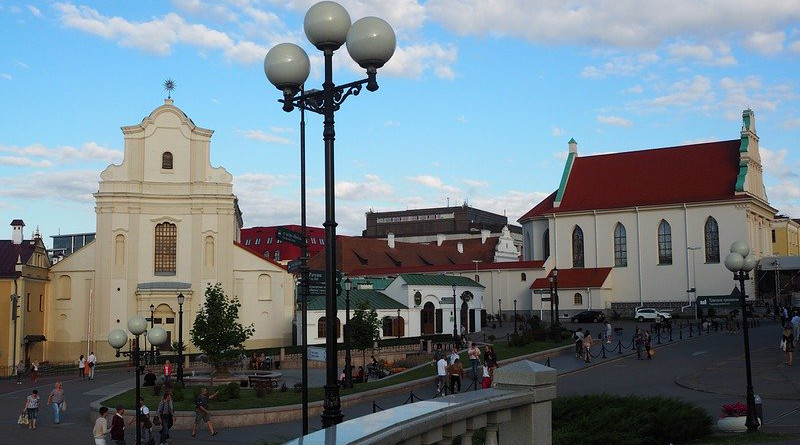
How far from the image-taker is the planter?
57.6 ft

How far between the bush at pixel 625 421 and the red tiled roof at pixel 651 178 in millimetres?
62595

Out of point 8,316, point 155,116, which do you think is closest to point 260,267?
point 155,116

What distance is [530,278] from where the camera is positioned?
80.2 metres

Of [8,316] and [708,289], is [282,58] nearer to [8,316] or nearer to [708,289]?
[8,316]

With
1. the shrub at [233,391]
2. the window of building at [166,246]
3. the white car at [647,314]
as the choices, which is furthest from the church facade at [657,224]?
the shrub at [233,391]

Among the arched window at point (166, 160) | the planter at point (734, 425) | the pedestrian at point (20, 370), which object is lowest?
the pedestrian at point (20, 370)

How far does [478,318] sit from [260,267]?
1902cm

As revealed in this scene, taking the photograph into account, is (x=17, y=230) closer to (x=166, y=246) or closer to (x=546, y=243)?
(x=166, y=246)

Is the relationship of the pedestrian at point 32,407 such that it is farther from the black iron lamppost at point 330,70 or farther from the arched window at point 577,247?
the arched window at point 577,247

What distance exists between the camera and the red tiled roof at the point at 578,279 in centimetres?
7575

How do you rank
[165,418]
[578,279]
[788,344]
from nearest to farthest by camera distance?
[165,418]
[788,344]
[578,279]

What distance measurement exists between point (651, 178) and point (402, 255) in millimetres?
30954

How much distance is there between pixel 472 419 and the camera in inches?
291

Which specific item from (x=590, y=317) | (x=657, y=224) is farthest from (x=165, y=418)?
(x=657, y=224)
